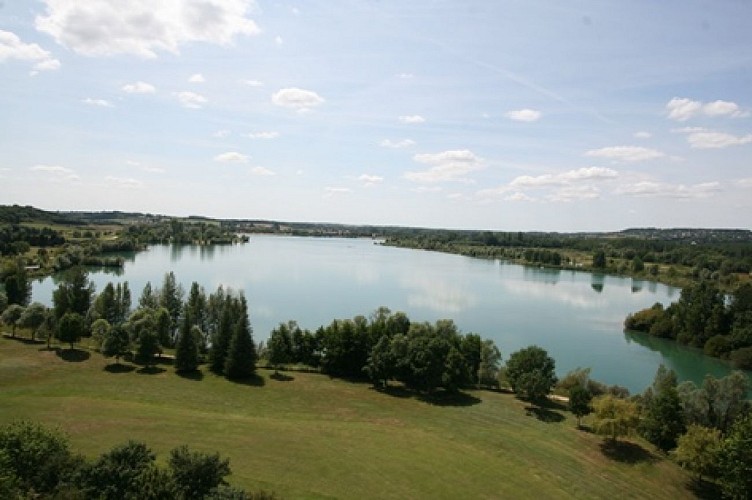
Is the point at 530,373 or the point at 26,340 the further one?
the point at 26,340

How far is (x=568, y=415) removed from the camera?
36.7 m

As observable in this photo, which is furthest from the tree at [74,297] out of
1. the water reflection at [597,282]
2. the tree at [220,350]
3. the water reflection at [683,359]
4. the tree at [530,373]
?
the water reflection at [597,282]

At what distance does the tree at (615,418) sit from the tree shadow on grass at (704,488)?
13.2ft

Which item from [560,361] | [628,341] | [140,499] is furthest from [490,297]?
[140,499]

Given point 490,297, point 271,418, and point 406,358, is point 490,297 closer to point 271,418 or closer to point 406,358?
point 406,358

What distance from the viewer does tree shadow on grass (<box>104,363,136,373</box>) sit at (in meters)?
40.0

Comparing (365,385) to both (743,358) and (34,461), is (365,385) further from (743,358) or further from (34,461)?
(743,358)

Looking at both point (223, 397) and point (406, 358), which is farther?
point (406, 358)

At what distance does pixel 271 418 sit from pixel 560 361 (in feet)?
124

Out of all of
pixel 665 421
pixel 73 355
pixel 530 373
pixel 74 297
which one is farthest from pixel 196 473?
pixel 74 297

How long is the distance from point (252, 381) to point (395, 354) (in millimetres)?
11251

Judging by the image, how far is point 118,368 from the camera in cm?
4059

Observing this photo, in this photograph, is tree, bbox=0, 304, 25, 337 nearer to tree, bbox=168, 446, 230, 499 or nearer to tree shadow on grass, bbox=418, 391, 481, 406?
tree shadow on grass, bbox=418, 391, 481, 406

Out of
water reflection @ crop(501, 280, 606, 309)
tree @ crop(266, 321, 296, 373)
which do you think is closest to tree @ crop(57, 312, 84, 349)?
tree @ crop(266, 321, 296, 373)
